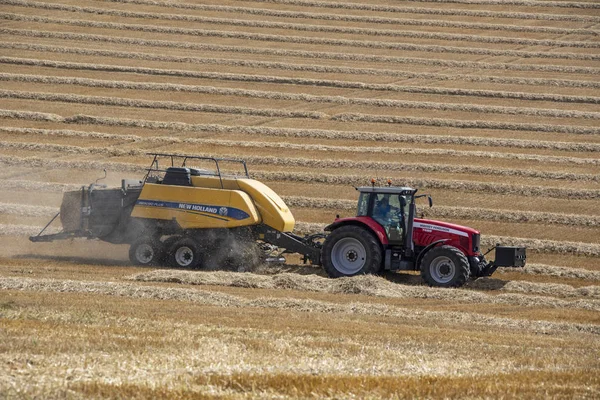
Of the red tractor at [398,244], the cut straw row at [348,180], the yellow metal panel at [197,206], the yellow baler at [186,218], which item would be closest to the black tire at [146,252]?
the yellow baler at [186,218]

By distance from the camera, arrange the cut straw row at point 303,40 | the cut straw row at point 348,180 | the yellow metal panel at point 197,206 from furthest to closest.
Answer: the cut straw row at point 303,40 → the cut straw row at point 348,180 → the yellow metal panel at point 197,206

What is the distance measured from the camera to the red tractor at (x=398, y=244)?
18.4 metres

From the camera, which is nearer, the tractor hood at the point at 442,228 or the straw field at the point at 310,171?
the straw field at the point at 310,171

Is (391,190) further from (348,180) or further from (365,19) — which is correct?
(365,19)

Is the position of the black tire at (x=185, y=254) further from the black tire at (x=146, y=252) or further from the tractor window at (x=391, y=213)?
the tractor window at (x=391, y=213)

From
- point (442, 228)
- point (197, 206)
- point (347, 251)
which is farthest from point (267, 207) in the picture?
point (442, 228)

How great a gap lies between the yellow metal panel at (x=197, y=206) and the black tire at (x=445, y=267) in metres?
4.07

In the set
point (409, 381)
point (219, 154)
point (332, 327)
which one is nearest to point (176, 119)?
point (219, 154)

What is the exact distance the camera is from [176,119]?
34938 mm

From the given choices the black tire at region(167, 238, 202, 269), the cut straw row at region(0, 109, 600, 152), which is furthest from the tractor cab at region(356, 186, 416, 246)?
the cut straw row at region(0, 109, 600, 152)

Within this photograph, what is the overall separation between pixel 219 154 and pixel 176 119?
5483mm

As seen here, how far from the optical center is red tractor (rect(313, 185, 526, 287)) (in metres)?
18.4

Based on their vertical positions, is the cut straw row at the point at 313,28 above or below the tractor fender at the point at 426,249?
above

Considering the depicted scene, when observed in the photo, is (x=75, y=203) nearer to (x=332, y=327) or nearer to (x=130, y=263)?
(x=130, y=263)
